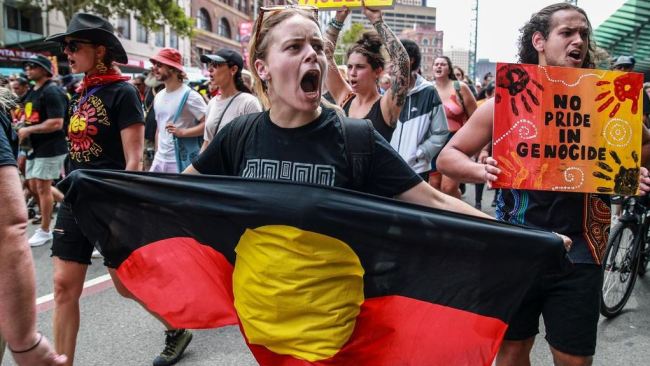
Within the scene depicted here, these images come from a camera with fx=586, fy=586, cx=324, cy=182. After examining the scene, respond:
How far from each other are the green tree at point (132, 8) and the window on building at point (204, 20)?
18.0 metres

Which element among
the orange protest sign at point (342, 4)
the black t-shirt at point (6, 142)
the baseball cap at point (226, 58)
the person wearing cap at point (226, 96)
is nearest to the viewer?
the black t-shirt at point (6, 142)

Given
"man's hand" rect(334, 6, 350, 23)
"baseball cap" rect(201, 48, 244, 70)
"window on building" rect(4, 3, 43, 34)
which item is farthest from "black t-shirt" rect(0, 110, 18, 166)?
"window on building" rect(4, 3, 43, 34)

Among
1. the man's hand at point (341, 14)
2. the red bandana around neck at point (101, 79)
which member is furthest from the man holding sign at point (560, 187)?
the red bandana around neck at point (101, 79)

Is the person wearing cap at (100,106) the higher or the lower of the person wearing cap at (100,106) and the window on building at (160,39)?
the lower

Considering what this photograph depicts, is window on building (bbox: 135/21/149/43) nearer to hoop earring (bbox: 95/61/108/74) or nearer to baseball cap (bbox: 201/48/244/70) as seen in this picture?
baseball cap (bbox: 201/48/244/70)

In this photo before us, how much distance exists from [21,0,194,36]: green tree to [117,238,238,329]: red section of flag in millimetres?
27521

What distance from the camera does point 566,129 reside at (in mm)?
2438

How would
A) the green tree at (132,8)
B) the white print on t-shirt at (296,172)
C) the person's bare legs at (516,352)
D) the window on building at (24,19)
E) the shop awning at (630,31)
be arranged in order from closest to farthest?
the white print on t-shirt at (296,172), the person's bare legs at (516,352), the shop awning at (630,31), the green tree at (132,8), the window on building at (24,19)

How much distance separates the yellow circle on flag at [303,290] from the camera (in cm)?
200

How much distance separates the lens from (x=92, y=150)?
357cm

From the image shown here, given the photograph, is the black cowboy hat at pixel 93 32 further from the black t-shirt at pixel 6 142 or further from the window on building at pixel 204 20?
the window on building at pixel 204 20

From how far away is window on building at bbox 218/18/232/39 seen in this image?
5462 centimetres

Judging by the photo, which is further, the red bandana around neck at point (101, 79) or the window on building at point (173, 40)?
the window on building at point (173, 40)

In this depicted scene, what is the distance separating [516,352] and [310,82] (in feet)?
4.83
